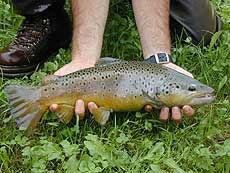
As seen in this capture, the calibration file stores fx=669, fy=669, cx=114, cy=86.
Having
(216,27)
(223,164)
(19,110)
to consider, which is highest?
(216,27)

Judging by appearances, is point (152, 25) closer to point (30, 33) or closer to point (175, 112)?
point (175, 112)

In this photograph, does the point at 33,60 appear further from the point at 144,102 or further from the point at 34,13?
the point at 144,102

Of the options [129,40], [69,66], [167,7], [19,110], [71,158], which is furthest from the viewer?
[129,40]

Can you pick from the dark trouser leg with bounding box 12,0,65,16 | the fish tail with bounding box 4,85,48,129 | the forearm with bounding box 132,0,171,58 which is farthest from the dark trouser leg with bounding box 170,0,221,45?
the fish tail with bounding box 4,85,48,129

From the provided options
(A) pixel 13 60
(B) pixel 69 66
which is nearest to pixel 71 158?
(B) pixel 69 66

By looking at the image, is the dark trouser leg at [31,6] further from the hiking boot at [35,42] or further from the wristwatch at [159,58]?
the wristwatch at [159,58]

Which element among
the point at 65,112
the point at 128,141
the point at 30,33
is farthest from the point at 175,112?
the point at 30,33
